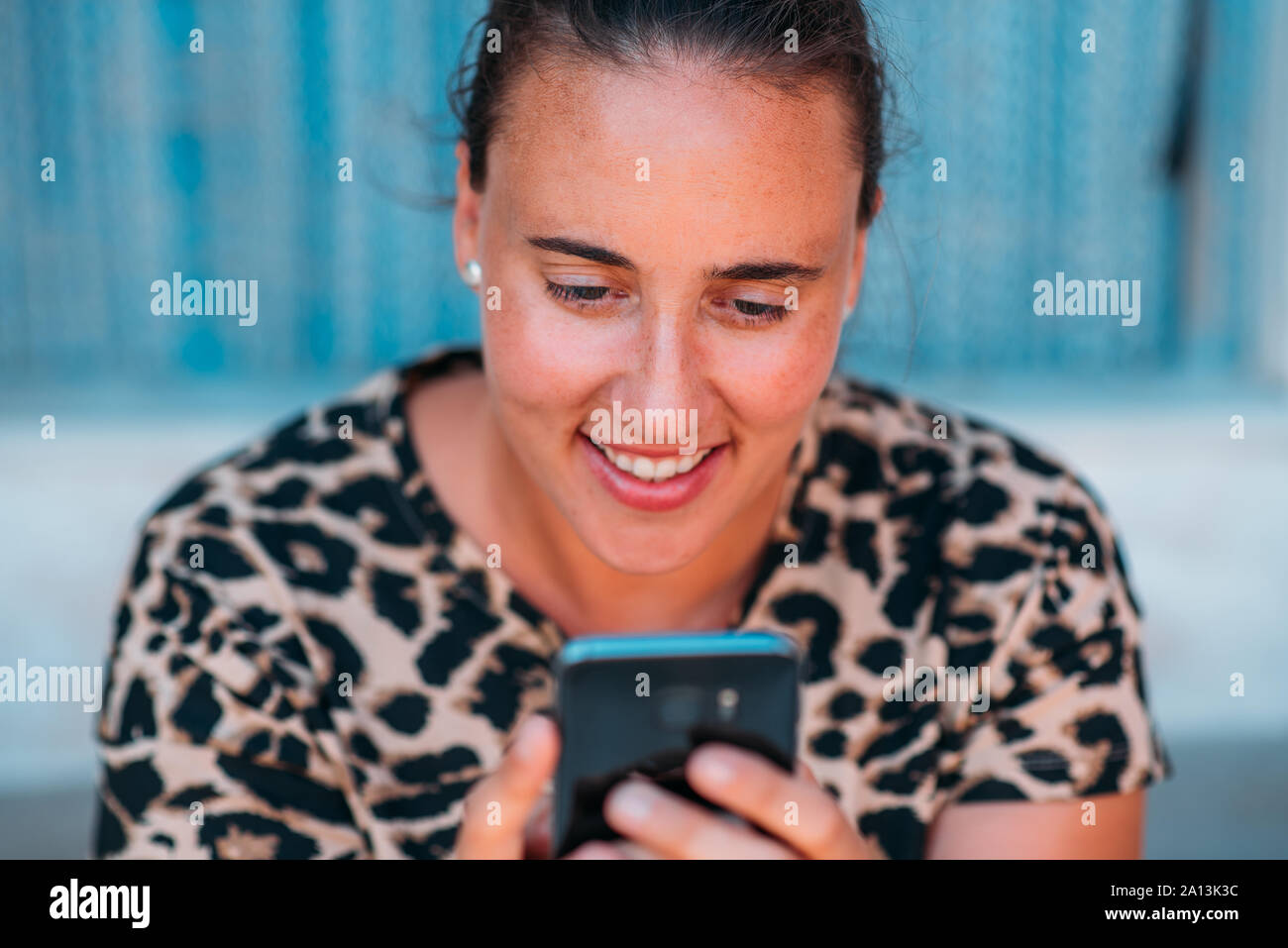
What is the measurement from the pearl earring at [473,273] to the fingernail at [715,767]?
461 mm

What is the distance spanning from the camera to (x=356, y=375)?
2305 millimetres

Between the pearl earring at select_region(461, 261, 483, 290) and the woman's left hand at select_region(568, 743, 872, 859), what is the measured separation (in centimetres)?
46

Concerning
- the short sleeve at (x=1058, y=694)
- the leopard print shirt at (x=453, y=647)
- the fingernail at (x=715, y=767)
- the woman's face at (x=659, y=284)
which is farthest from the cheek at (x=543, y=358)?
the short sleeve at (x=1058, y=694)

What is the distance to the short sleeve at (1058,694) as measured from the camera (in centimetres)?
104

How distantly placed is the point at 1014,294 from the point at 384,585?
5.72ft

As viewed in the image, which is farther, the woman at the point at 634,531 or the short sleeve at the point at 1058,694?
the short sleeve at the point at 1058,694

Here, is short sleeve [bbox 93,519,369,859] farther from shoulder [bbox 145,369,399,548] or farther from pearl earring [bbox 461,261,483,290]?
pearl earring [bbox 461,261,483,290]

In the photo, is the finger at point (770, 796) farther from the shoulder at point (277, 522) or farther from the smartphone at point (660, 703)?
the shoulder at point (277, 522)

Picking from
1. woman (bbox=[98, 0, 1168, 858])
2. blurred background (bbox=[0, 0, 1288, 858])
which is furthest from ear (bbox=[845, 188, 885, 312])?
blurred background (bbox=[0, 0, 1288, 858])

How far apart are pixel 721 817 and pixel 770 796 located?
44 mm

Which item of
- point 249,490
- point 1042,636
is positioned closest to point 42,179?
point 249,490

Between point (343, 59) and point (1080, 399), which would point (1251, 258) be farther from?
point (343, 59)

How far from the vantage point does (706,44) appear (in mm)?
869

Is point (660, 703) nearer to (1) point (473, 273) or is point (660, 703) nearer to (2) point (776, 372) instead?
(2) point (776, 372)
